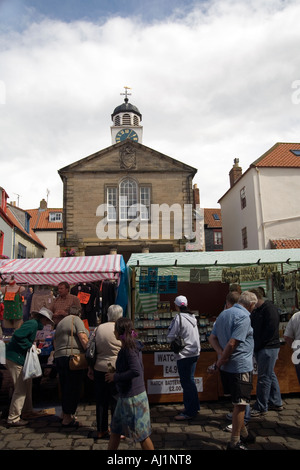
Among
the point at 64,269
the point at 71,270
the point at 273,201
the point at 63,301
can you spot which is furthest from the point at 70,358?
the point at 273,201

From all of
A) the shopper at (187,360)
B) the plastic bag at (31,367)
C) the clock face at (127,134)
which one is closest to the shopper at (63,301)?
the plastic bag at (31,367)

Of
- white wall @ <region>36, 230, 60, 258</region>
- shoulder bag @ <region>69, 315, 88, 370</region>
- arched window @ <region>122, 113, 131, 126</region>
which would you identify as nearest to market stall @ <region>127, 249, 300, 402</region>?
shoulder bag @ <region>69, 315, 88, 370</region>

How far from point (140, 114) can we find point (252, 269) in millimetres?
28224

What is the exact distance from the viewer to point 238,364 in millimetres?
4543

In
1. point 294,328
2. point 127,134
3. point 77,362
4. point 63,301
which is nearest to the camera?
point 294,328

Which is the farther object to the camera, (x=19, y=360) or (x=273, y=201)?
(x=273, y=201)

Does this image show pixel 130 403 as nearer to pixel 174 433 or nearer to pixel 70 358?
pixel 174 433

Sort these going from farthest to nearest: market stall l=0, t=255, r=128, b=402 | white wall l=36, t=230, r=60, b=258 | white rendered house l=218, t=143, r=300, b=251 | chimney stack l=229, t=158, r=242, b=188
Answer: white wall l=36, t=230, r=60, b=258 → chimney stack l=229, t=158, r=242, b=188 → white rendered house l=218, t=143, r=300, b=251 → market stall l=0, t=255, r=128, b=402

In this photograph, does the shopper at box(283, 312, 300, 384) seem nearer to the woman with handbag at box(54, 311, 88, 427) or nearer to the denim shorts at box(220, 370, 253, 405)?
the denim shorts at box(220, 370, 253, 405)

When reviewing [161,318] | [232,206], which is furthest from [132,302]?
[232,206]

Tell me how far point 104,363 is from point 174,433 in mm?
1471

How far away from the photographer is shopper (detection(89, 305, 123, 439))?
4.90m

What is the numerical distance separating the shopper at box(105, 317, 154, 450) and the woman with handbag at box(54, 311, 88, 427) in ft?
5.80

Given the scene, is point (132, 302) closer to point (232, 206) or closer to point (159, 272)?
point (159, 272)
